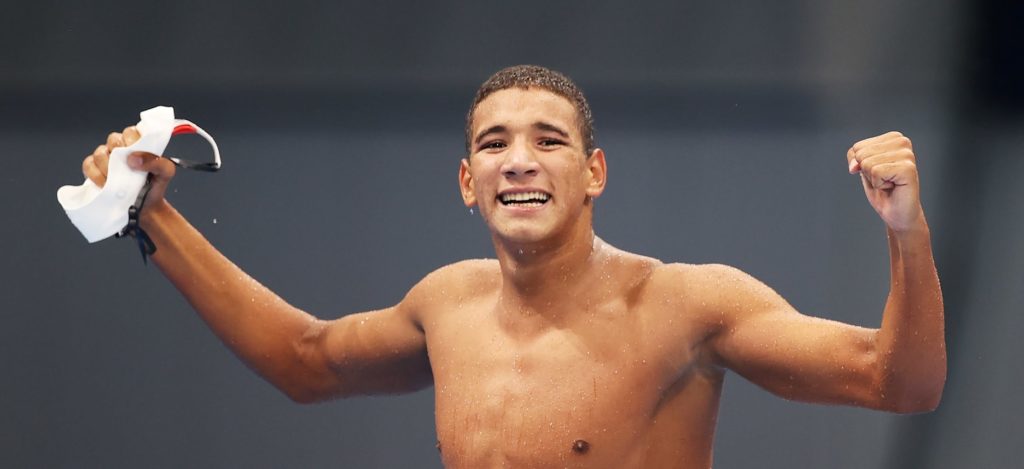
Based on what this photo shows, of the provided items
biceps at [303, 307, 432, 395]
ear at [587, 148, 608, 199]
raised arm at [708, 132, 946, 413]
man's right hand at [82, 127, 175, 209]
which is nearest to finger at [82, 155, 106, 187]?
man's right hand at [82, 127, 175, 209]

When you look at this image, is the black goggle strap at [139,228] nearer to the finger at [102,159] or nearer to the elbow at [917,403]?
the finger at [102,159]

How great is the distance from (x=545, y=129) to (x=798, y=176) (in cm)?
96

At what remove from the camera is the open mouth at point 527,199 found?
4.68ft

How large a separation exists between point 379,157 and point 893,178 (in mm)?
1309

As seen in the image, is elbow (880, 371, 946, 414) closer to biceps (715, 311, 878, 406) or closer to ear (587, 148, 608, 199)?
biceps (715, 311, 878, 406)

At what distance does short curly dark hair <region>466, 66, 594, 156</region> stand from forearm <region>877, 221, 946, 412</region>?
15.8 inches

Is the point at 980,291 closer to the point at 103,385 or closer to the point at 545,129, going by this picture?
the point at 545,129

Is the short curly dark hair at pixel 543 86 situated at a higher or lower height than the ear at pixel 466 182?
higher

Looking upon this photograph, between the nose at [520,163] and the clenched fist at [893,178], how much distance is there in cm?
36

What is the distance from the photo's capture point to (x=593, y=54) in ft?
7.67

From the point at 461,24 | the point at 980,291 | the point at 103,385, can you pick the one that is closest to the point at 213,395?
the point at 103,385

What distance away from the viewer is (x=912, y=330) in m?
1.22

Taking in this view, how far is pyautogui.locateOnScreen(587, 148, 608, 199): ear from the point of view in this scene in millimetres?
1493

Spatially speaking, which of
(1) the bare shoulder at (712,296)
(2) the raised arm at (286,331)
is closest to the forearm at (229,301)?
(2) the raised arm at (286,331)
